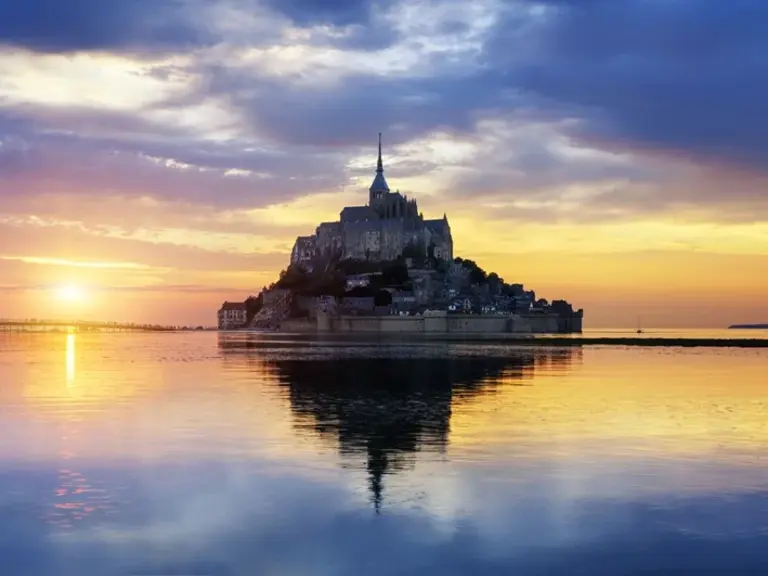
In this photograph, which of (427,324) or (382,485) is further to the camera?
(427,324)

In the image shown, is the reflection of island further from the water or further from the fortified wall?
the fortified wall

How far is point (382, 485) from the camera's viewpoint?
55.0 feet

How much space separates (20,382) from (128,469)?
2927 cm

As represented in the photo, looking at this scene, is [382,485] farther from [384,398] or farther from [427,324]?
[427,324]

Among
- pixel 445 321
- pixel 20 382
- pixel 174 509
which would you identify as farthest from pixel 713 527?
pixel 445 321

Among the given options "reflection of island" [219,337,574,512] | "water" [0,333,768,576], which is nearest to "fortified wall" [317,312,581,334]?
"reflection of island" [219,337,574,512]

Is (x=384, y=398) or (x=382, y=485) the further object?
(x=384, y=398)

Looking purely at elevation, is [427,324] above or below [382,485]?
above

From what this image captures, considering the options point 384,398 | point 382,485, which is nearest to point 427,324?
point 384,398

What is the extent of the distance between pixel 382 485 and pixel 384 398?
17853 millimetres

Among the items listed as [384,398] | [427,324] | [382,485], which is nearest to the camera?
[382,485]

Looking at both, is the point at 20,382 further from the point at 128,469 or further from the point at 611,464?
the point at 611,464

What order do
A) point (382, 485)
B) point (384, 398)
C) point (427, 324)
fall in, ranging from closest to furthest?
point (382, 485), point (384, 398), point (427, 324)

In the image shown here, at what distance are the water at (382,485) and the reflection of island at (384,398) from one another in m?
0.16
